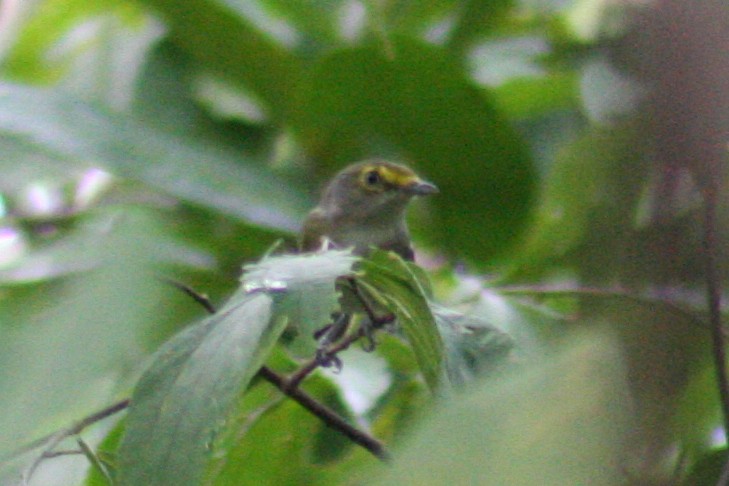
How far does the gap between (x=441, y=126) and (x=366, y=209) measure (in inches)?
22.7

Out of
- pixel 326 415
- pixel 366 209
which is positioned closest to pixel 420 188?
pixel 366 209

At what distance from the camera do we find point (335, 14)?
254 cm

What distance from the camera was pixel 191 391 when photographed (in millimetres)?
955

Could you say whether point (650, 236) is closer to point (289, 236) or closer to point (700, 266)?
point (700, 266)

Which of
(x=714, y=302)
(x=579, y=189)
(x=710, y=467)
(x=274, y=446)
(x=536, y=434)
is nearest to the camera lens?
(x=536, y=434)

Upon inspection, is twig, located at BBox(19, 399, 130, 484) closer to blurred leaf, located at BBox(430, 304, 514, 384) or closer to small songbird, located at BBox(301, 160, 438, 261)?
blurred leaf, located at BBox(430, 304, 514, 384)

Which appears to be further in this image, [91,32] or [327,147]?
[91,32]

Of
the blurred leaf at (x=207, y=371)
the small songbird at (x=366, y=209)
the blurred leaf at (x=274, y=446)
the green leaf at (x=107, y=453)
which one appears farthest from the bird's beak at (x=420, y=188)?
the blurred leaf at (x=207, y=371)

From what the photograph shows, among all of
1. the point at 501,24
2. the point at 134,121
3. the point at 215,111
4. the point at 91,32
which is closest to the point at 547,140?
the point at 501,24

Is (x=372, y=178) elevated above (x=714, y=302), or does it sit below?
below

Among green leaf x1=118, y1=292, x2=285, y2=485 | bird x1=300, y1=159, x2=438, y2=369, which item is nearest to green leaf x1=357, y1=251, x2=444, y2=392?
green leaf x1=118, y1=292, x2=285, y2=485

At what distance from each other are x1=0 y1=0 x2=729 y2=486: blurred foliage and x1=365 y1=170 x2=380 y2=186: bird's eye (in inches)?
4.6

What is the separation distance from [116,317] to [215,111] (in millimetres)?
2103

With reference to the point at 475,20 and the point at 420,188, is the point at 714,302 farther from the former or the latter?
the point at 475,20
